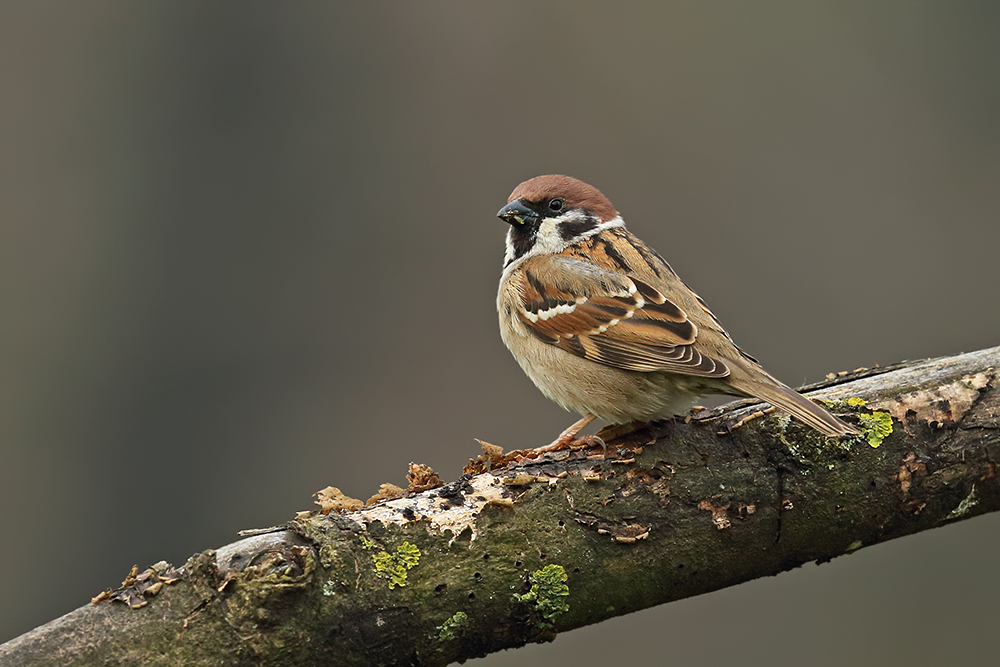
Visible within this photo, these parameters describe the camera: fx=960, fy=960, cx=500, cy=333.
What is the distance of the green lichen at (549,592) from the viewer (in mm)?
2975

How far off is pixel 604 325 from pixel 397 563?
1525mm

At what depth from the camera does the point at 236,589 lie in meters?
2.70

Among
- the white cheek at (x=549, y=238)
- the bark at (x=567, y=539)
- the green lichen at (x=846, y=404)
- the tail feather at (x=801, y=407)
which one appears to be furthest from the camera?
the white cheek at (x=549, y=238)

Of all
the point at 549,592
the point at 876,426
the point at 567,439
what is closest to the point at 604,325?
the point at 567,439

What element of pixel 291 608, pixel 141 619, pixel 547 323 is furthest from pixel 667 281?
pixel 141 619

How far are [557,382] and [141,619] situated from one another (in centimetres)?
199

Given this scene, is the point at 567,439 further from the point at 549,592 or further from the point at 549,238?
the point at 549,238

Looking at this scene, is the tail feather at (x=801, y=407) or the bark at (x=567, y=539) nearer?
the bark at (x=567, y=539)

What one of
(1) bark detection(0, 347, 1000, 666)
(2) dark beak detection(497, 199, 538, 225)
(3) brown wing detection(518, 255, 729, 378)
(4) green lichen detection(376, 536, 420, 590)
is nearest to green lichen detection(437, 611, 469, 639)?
(1) bark detection(0, 347, 1000, 666)

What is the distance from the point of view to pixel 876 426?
3545 mm

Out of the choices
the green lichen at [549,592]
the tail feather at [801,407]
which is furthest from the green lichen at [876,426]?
the green lichen at [549,592]

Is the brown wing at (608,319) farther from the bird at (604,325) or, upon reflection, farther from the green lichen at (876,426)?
the green lichen at (876,426)

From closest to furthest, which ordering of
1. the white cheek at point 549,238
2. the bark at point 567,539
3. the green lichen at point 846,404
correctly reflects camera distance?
the bark at point 567,539, the green lichen at point 846,404, the white cheek at point 549,238

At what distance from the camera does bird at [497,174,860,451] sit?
12.1 feet
